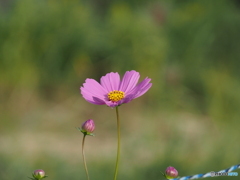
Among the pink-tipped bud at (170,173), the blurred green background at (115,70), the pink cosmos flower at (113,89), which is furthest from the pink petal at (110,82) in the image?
the blurred green background at (115,70)

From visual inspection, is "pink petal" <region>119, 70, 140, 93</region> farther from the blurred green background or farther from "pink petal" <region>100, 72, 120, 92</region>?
the blurred green background

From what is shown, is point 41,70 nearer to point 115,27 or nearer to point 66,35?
point 66,35

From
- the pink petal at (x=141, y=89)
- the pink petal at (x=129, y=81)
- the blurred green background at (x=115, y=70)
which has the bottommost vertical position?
the pink petal at (x=141, y=89)

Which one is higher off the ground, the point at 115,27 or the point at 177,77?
the point at 115,27

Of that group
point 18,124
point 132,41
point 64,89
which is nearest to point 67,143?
point 18,124

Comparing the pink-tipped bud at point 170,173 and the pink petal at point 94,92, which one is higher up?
the pink petal at point 94,92

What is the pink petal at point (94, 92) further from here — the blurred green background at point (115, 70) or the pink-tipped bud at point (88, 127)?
the blurred green background at point (115, 70)

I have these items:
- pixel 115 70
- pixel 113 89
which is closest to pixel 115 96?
pixel 113 89

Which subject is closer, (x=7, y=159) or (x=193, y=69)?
(x=7, y=159)
